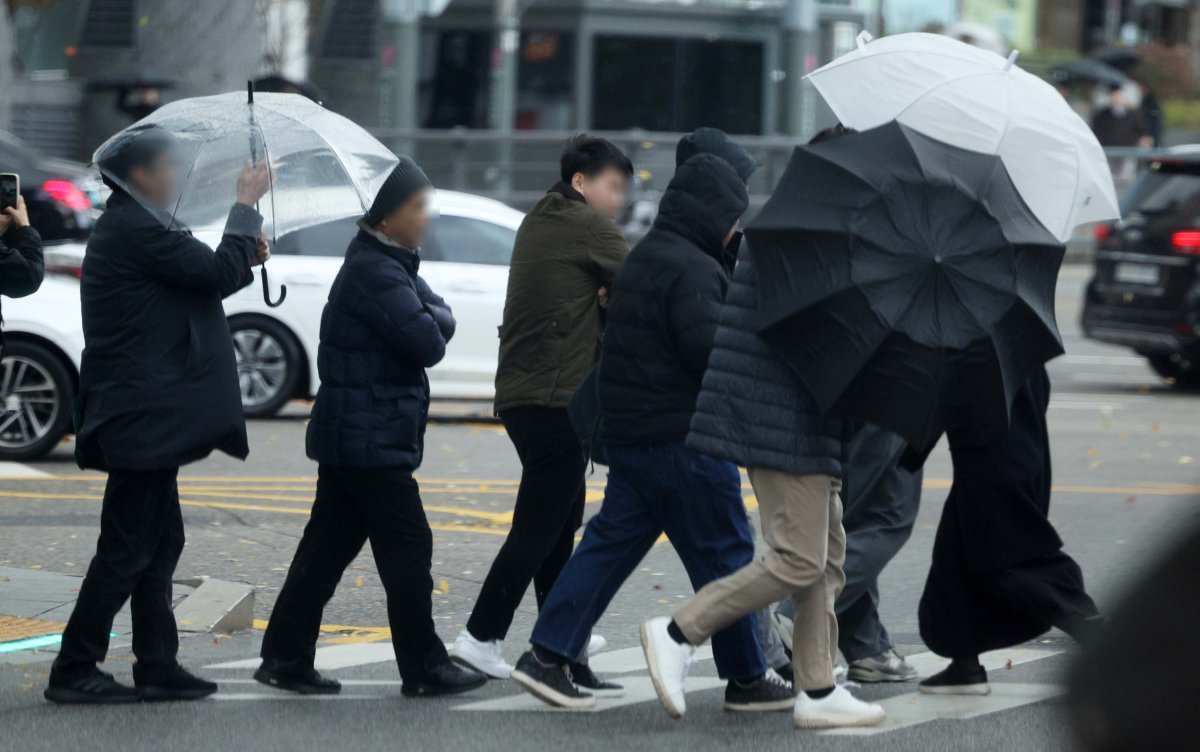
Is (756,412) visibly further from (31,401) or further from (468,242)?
(468,242)

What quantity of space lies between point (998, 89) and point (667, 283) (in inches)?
41.7

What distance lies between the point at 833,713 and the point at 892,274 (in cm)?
125

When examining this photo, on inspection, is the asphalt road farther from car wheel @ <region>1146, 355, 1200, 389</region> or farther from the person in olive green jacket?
car wheel @ <region>1146, 355, 1200, 389</region>

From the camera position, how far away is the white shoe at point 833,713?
550 cm

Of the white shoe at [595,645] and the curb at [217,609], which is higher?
the white shoe at [595,645]

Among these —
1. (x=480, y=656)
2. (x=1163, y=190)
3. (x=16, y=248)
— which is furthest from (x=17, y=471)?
(x=1163, y=190)

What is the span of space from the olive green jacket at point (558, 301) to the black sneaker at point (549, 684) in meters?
0.83

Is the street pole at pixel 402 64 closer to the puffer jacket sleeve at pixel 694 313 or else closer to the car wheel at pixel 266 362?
the car wheel at pixel 266 362

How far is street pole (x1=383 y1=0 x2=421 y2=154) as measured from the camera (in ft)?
74.6

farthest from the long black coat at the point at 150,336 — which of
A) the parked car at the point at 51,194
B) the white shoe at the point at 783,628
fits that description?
the parked car at the point at 51,194

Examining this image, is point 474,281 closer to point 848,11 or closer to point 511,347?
point 511,347

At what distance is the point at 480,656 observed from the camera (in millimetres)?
6164

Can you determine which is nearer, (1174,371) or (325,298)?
(325,298)

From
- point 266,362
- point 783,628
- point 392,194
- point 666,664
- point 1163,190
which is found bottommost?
point 266,362
